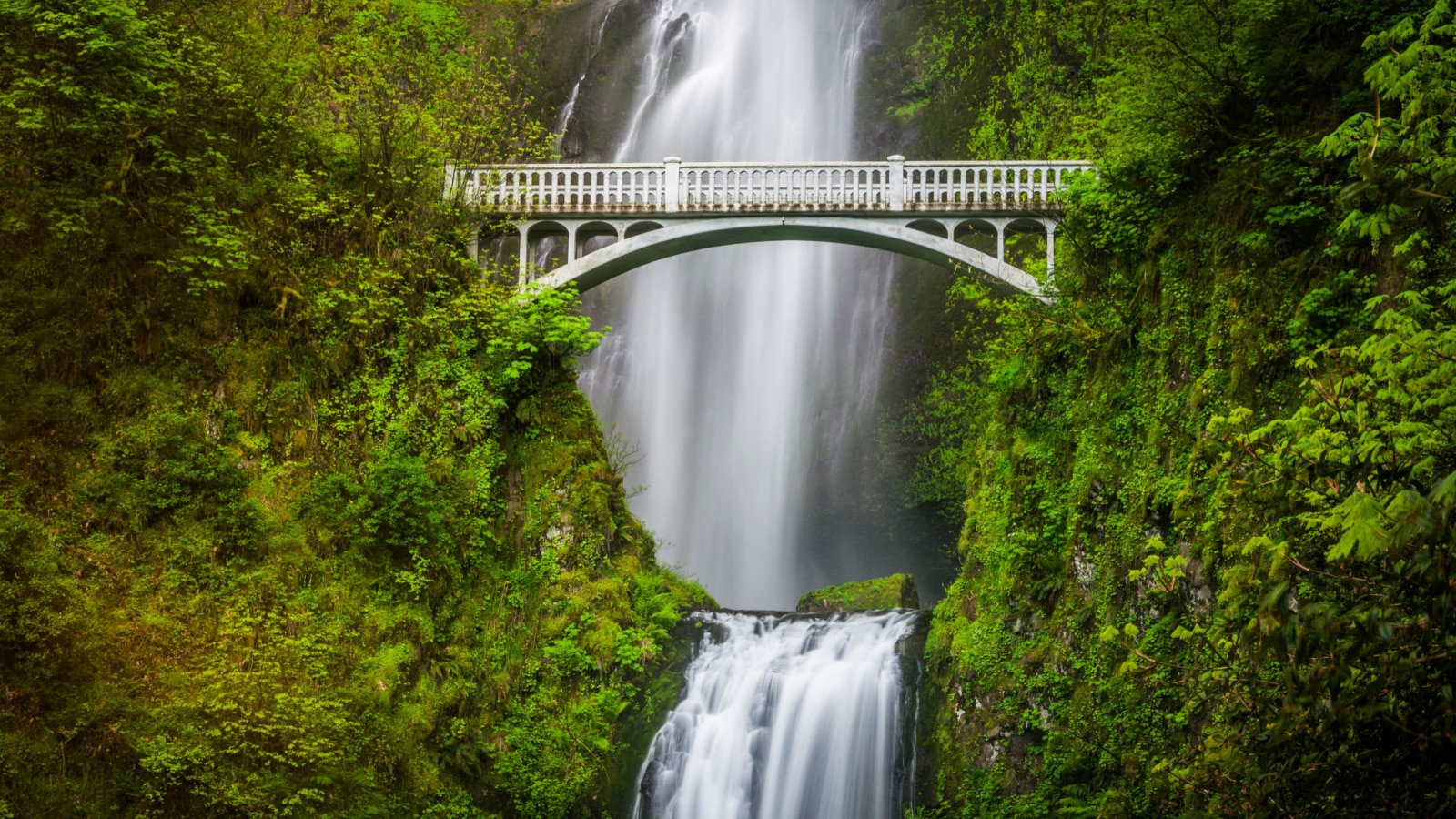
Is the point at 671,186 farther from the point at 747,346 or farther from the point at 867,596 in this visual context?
the point at 747,346

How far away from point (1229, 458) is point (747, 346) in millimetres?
18890

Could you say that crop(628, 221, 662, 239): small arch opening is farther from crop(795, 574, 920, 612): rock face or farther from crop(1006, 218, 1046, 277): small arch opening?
crop(795, 574, 920, 612): rock face

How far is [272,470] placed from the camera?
14375 millimetres

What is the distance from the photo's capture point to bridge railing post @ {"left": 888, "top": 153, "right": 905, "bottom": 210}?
1736 cm

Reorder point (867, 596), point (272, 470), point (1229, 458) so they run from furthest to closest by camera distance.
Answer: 1. point (867, 596)
2. point (272, 470)
3. point (1229, 458)

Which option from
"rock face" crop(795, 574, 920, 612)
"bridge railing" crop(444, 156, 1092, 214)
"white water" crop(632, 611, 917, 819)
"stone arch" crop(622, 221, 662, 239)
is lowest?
"white water" crop(632, 611, 917, 819)

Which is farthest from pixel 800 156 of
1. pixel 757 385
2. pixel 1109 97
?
pixel 1109 97

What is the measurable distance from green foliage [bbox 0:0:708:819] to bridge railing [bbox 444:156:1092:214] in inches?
37.3

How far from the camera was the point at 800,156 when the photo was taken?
28.0 meters

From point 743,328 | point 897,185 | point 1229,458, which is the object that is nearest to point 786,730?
point 1229,458

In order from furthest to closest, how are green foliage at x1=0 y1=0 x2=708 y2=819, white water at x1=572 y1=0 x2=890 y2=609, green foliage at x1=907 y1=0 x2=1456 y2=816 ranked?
white water at x1=572 y1=0 x2=890 y2=609 < green foliage at x1=0 y1=0 x2=708 y2=819 < green foliage at x1=907 y1=0 x2=1456 y2=816

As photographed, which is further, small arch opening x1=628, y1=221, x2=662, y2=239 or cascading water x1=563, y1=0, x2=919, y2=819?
cascading water x1=563, y1=0, x2=919, y2=819

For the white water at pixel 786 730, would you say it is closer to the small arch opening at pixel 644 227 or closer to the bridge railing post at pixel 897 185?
the bridge railing post at pixel 897 185

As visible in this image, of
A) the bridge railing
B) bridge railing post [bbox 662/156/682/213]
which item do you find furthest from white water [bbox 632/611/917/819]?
bridge railing post [bbox 662/156/682/213]
